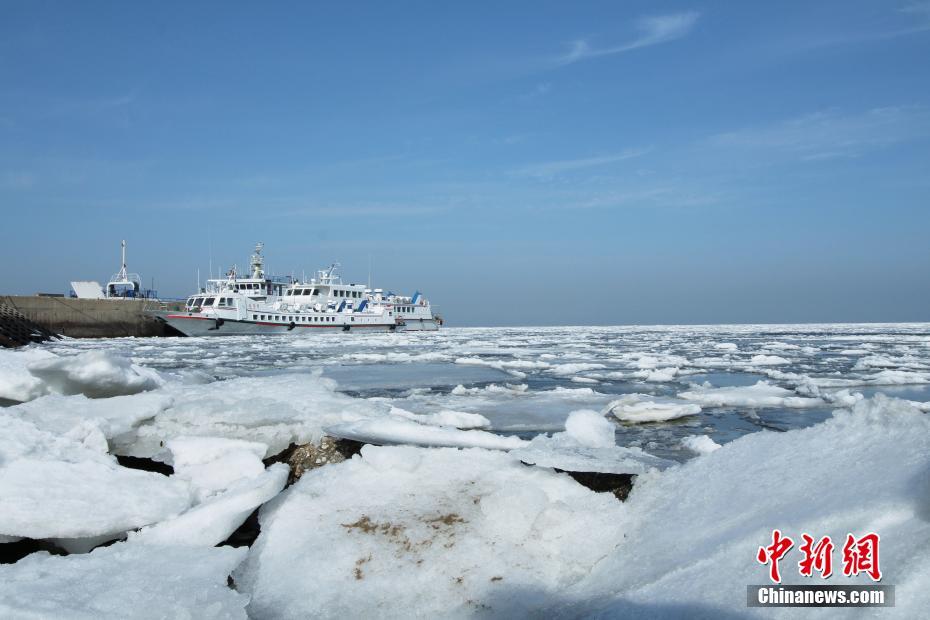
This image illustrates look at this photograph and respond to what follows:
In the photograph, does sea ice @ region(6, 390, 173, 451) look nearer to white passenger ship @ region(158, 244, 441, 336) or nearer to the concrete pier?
the concrete pier

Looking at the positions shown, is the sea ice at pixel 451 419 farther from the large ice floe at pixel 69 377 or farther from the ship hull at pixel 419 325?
the ship hull at pixel 419 325

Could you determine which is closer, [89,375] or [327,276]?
[89,375]

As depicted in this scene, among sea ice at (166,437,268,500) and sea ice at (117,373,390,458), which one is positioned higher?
sea ice at (117,373,390,458)

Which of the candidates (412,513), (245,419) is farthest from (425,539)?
(245,419)

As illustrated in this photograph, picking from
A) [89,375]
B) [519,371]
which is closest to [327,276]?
[519,371]

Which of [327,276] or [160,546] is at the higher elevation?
[327,276]

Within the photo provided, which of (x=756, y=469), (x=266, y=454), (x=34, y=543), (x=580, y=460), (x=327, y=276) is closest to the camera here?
(x=756, y=469)

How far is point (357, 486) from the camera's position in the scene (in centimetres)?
296

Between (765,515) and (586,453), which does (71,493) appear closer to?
(586,453)

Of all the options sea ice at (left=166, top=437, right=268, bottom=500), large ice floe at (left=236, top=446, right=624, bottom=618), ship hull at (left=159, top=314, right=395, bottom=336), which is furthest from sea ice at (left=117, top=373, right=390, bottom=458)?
ship hull at (left=159, top=314, right=395, bottom=336)

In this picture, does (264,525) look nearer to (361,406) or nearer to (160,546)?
(160,546)

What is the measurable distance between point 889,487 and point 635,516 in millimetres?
906

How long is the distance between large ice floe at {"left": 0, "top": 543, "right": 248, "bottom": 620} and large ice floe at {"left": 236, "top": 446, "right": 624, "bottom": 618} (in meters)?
0.14

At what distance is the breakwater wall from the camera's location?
31.4m
